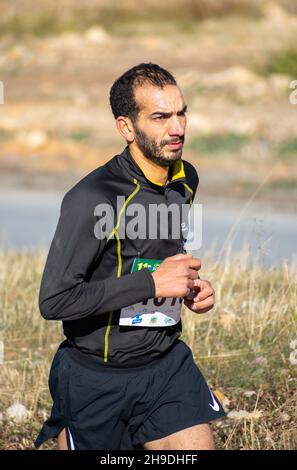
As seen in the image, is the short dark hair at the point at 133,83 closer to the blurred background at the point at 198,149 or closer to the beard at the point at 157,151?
the beard at the point at 157,151

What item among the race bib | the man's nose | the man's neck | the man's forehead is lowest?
the race bib

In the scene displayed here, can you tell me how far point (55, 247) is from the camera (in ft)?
12.5

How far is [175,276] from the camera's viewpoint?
3.77 metres

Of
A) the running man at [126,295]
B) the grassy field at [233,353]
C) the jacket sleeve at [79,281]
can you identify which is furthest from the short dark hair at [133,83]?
the grassy field at [233,353]

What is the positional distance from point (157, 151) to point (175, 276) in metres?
0.47

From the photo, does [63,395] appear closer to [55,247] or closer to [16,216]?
[55,247]

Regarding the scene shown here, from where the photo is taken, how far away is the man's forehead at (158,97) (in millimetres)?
3980

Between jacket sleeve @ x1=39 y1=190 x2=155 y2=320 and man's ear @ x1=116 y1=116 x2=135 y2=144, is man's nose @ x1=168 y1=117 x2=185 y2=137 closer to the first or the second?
man's ear @ x1=116 y1=116 x2=135 y2=144

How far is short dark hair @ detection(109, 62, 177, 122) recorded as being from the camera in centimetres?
403

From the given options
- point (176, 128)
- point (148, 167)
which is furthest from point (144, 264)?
point (176, 128)

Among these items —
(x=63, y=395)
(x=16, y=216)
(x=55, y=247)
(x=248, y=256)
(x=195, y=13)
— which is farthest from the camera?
(x=195, y=13)

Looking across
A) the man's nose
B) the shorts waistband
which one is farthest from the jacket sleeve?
the man's nose

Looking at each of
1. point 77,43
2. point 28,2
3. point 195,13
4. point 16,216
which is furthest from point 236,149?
point 28,2

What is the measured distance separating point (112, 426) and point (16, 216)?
31.0ft
